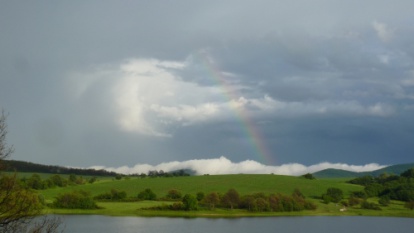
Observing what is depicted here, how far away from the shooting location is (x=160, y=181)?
190000mm

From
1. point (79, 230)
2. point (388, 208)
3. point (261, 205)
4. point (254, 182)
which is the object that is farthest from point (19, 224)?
point (254, 182)

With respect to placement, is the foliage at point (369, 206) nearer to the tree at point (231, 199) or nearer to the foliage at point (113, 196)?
the tree at point (231, 199)

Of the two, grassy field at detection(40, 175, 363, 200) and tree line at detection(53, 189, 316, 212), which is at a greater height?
grassy field at detection(40, 175, 363, 200)

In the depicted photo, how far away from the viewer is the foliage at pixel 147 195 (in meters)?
158

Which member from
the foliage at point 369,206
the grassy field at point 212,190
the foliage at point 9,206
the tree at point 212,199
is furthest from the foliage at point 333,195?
the foliage at point 9,206

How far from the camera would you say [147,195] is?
159 meters

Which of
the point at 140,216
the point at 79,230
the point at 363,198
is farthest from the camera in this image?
the point at 363,198

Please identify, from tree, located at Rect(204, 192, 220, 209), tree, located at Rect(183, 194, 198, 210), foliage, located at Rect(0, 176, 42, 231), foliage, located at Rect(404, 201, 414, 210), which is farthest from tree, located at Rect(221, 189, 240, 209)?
foliage, located at Rect(0, 176, 42, 231)

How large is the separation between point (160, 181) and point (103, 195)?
117 ft

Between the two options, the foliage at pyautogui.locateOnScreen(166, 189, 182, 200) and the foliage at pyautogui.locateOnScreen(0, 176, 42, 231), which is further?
the foliage at pyautogui.locateOnScreen(166, 189, 182, 200)

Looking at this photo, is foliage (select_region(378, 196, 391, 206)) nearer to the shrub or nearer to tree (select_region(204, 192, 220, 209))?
tree (select_region(204, 192, 220, 209))

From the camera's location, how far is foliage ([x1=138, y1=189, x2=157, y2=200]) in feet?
518

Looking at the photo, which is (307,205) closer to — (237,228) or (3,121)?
(237,228)

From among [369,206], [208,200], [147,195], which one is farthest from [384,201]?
[147,195]
